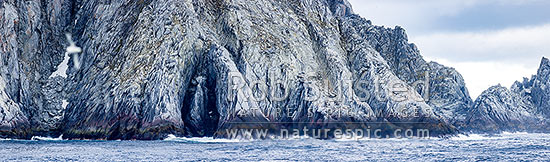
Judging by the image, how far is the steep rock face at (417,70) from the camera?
138125 millimetres

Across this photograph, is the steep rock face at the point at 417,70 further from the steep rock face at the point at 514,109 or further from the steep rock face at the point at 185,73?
the steep rock face at the point at 185,73

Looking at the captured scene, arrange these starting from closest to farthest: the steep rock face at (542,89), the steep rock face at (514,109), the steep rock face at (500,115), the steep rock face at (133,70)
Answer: the steep rock face at (133,70) → the steep rock face at (500,115) → the steep rock face at (514,109) → the steep rock face at (542,89)

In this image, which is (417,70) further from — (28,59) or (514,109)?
(28,59)

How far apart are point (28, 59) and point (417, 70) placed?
84493 millimetres

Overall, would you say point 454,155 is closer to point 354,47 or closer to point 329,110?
point 329,110

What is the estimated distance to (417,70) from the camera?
142 metres

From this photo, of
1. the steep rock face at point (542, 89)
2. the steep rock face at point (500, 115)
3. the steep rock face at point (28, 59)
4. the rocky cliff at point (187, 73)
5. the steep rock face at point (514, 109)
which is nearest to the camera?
the steep rock face at point (28, 59)

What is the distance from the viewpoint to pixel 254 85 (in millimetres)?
92375

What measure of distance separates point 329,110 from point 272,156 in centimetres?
3951

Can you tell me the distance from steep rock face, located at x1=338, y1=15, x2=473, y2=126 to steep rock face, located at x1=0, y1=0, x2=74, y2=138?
213ft

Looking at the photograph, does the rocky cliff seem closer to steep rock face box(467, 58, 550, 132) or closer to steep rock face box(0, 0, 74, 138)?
steep rock face box(0, 0, 74, 138)

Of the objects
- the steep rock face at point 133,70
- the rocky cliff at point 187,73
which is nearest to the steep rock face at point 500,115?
the rocky cliff at point 187,73

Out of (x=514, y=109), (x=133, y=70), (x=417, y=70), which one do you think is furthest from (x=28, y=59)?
(x=514, y=109)

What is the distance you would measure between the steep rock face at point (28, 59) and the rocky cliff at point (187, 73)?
0.69ft
